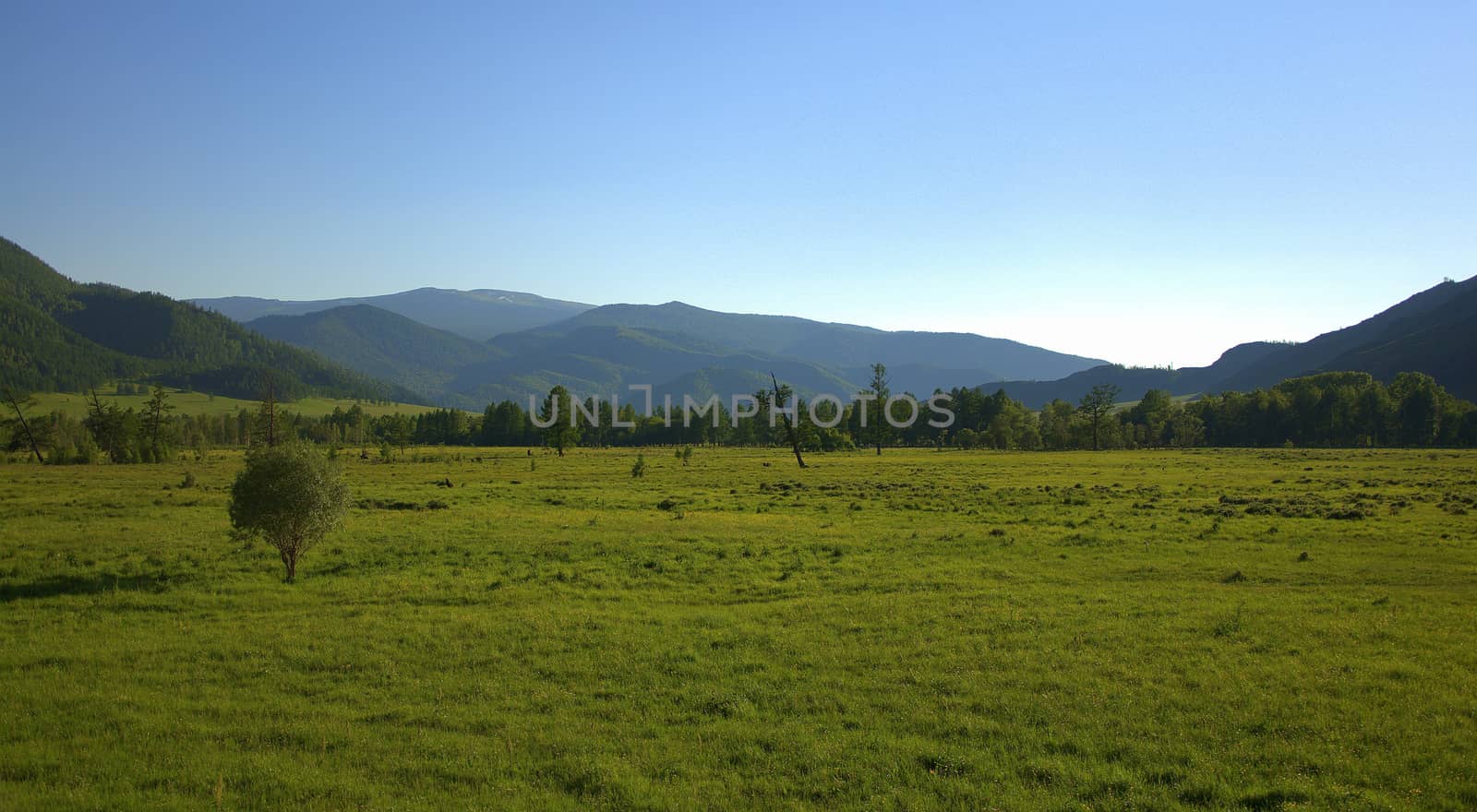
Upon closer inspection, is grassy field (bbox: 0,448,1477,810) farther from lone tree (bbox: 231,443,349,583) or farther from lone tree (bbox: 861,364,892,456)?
lone tree (bbox: 861,364,892,456)

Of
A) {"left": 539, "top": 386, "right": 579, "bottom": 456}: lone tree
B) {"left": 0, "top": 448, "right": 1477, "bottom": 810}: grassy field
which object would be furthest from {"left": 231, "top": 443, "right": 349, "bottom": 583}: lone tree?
{"left": 539, "top": 386, "right": 579, "bottom": 456}: lone tree

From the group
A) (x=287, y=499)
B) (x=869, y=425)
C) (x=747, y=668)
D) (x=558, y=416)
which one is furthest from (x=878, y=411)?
(x=747, y=668)

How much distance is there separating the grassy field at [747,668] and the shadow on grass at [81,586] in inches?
6.2

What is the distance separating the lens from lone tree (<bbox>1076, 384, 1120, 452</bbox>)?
119750 millimetres

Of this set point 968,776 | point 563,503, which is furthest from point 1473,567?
point 563,503

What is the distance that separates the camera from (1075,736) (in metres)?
10.5

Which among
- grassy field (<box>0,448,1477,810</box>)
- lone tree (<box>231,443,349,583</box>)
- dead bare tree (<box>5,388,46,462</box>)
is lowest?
grassy field (<box>0,448,1477,810</box>)

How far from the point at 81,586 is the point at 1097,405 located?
129 m

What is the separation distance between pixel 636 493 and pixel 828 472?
2798 cm

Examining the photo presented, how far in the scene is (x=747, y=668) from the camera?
1399 cm

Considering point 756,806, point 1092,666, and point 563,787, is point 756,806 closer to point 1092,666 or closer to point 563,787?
point 563,787

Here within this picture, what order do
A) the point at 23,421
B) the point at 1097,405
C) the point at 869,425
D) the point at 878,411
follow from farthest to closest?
1. the point at 869,425
2. the point at 878,411
3. the point at 1097,405
4. the point at 23,421

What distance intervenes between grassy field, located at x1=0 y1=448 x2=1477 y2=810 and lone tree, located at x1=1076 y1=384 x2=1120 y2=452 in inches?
3658

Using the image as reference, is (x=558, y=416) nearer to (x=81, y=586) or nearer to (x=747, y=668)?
(x=81, y=586)
